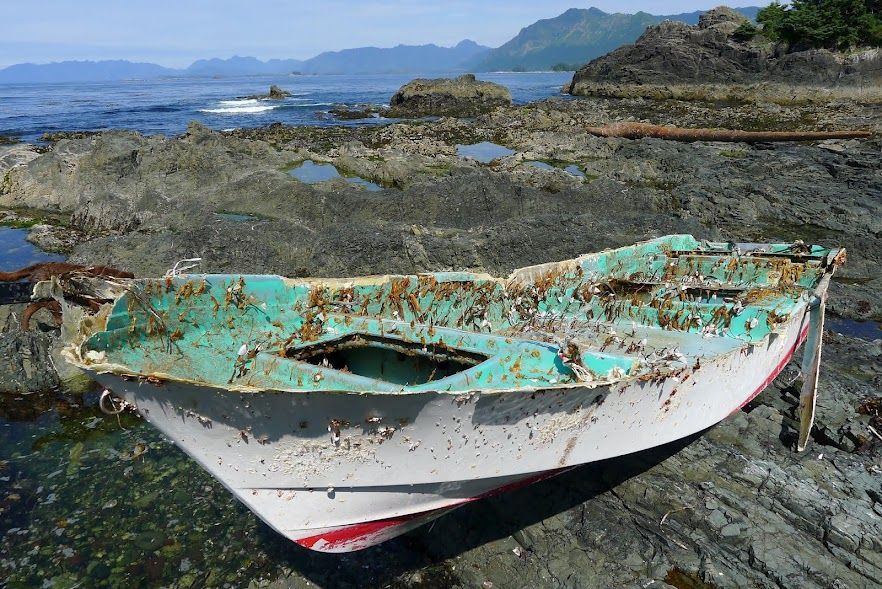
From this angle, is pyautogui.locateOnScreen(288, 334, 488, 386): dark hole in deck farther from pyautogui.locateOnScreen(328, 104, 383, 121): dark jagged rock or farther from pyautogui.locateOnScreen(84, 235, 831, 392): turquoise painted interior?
pyautogui.locateOnScreen(328, 104, 383, 121): dark jagged rock

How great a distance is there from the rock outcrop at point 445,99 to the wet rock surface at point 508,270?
18.4 metres

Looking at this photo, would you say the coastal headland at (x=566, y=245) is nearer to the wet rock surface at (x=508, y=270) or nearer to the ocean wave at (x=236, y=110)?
the wet rock surface at (x=508, y=270)

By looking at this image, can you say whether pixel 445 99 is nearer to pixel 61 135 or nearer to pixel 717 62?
pixel 717 62

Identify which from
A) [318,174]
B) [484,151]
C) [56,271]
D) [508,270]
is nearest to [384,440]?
[56,271]

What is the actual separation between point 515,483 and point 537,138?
931 inches

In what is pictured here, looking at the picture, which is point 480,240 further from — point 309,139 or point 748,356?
point 309,139

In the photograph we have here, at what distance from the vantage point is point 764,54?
4738cm

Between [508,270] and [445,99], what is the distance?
39016 millimetres

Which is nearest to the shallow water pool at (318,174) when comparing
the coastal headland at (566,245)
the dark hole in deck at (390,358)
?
the coastal headland at (566,245)

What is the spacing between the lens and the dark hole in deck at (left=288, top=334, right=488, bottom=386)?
5.05 metres

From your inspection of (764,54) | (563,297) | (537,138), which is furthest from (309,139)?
(764,54)

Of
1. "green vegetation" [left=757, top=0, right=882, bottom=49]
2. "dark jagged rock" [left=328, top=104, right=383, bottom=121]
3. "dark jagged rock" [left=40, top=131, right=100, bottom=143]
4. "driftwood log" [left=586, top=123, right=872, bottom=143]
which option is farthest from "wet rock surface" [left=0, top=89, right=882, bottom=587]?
"green vegetation" [left=757, top=0, right=882, bottom=49]

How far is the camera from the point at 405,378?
5414 millimetres

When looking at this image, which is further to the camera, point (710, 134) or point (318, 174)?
point (710, 134)
